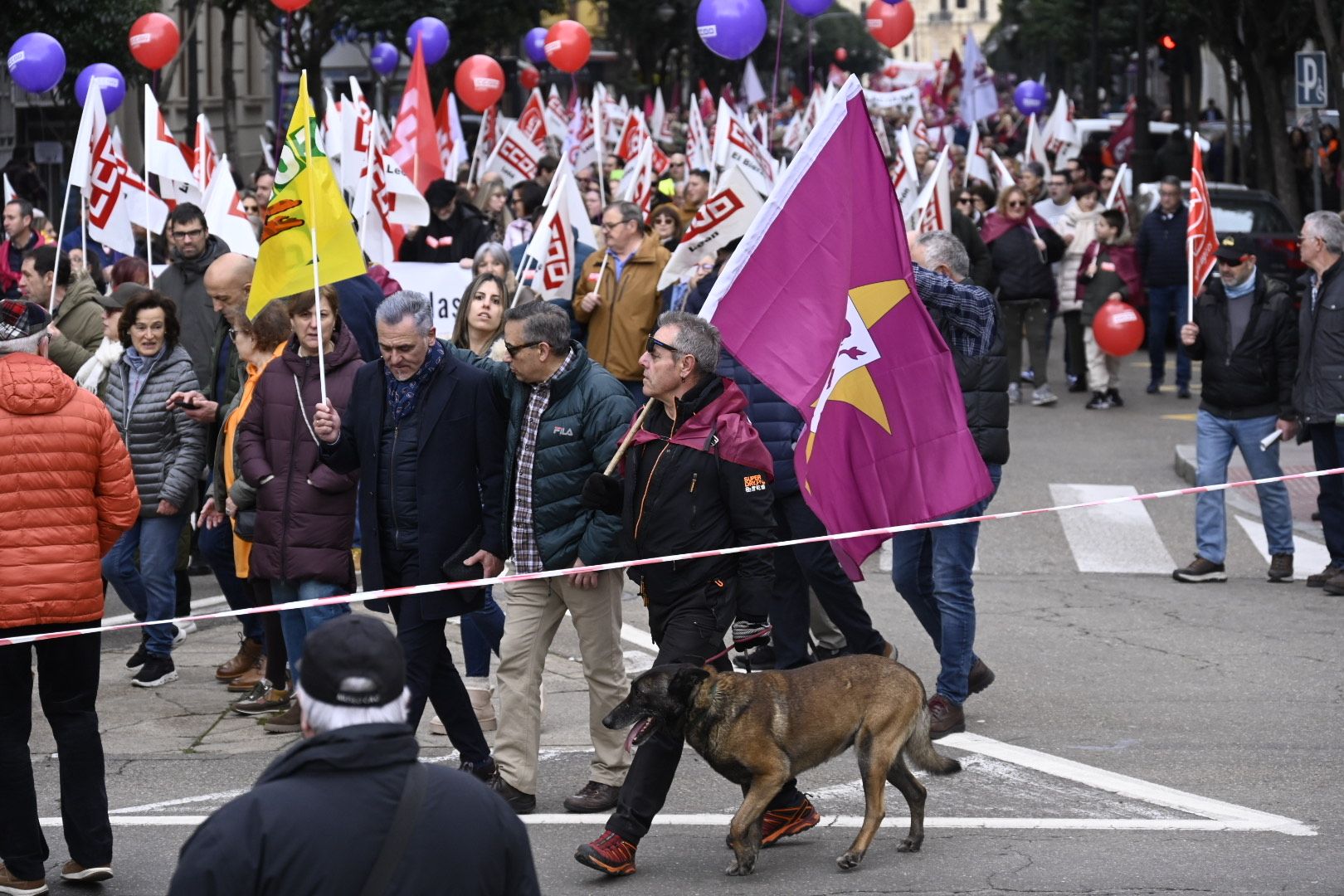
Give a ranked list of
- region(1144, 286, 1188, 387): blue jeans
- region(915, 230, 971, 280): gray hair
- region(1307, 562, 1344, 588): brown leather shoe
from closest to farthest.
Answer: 1. region(915, 230, 971, 280): gray hair
2. region(1307, 562, 1344, 588): brown leather shoe
3. region(1144, 286, 1188, 387): blue jeans

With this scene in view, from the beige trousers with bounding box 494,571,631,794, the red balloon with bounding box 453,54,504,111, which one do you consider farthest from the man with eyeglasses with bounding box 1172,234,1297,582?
the red balloon with bounding box 453,54,504,111

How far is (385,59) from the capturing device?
4106cm

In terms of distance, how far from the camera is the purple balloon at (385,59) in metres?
40.9

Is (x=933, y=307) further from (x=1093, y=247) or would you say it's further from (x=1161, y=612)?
(x=1093, y=247)

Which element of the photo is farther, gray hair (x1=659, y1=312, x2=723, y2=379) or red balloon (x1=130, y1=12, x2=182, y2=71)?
red balloon (x1=130, y1=12, x2=182, y2=71)

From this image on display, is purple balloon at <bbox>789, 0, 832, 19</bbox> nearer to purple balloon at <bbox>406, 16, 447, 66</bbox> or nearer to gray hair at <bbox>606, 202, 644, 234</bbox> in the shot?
purple balloon at <bbox>406, 16, 447, 66</bbox>

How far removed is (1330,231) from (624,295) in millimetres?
4021

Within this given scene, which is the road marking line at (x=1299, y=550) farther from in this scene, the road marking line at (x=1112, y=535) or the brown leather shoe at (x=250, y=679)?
the brown leather shoe at (x=250, y=679)

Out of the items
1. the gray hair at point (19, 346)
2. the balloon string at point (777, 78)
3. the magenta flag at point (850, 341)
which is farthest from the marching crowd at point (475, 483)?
the balloon string at point (777, 78)

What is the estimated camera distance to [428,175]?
17.5m

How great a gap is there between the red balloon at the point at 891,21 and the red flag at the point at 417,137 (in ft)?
35.5

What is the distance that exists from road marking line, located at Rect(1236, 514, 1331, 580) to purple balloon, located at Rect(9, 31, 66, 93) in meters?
11.5

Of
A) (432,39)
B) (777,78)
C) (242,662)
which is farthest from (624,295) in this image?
(432,39)

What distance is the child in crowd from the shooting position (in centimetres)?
1797
